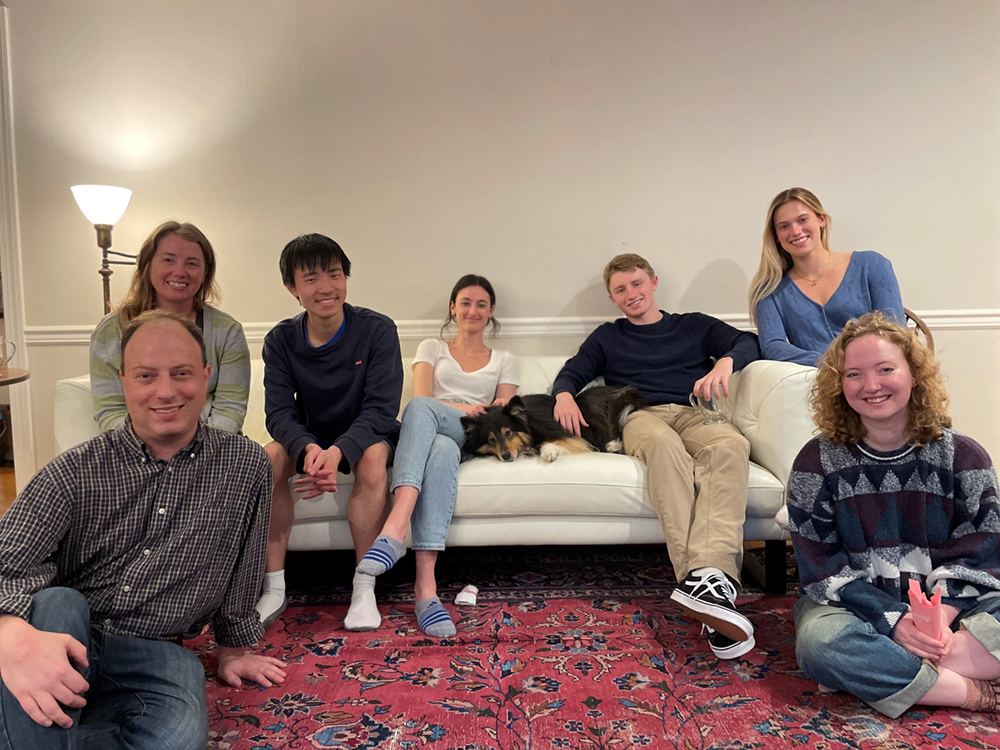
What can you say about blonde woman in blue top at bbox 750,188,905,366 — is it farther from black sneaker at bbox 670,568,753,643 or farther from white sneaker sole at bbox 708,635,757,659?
white sneaker sole at bbox 708,635,757,659

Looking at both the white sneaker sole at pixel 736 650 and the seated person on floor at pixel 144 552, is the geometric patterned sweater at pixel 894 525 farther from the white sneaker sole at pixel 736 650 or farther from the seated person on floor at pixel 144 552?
the seated person on floor at pixel 144 552

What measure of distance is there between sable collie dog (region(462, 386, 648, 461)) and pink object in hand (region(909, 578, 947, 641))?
1035 mm

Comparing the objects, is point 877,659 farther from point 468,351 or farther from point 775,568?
point 468,351

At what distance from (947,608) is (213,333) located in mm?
2061

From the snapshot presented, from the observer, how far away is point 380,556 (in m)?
1.79

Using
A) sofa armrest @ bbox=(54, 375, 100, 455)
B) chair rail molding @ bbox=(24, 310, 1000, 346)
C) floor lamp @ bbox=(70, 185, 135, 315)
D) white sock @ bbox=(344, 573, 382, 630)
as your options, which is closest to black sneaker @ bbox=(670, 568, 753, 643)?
white sock @ bbox=(344, 573, 382, 630)

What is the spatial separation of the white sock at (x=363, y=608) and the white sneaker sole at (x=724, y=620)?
0.86 meters

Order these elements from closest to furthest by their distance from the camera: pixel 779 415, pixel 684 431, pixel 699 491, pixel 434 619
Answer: pixel 434 619 < pixel 699 491 < pixel 779 415 < pixel 684 431

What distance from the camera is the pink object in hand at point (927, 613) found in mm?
1267

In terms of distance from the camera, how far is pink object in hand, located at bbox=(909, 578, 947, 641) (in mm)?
1267

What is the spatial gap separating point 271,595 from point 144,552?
62 cm

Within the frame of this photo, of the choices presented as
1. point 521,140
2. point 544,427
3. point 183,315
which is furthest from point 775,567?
point 521,140

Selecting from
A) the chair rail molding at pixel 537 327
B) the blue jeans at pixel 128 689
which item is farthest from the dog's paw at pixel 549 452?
the blue jeans at pixel 128 689

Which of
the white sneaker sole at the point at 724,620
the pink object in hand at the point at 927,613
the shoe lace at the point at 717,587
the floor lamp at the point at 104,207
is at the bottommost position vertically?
the white sneaker sole at the point at 724,620
